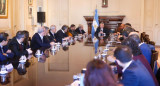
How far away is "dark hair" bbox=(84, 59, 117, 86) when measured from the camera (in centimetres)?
139

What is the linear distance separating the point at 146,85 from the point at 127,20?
1070 cm

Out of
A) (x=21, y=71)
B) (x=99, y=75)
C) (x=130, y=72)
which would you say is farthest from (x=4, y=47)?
(x=99, y=75)

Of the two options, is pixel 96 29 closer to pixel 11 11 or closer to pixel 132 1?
pixel 132 1

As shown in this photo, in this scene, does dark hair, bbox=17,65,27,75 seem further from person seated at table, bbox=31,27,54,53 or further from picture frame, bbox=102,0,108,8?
picture frame, bbox=102,0,108,8

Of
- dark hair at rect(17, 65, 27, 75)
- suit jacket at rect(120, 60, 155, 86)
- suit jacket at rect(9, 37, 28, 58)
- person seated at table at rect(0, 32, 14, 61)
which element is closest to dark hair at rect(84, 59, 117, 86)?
suit jacket at rect(120, 60, 155, 86)

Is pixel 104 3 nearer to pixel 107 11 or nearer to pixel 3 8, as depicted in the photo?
pixel 107 11

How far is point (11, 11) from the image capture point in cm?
994

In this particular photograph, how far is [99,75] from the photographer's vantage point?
139cm

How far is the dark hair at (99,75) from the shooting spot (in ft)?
4.55

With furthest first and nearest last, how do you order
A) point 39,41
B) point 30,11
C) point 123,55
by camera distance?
point 30,11, point 39,41, point 123,55

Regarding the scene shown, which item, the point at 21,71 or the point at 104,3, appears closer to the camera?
the point at 21,71

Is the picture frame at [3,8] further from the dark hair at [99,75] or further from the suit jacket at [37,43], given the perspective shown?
the dark hair at [99,75]

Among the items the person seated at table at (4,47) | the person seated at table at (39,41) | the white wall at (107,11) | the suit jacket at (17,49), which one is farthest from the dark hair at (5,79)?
the white wall at (107,11)

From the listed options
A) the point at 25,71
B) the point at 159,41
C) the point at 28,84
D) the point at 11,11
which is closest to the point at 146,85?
the point at 28,84
